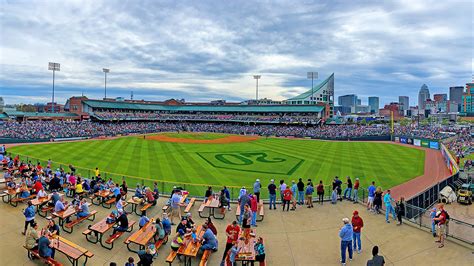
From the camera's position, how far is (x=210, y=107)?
108m

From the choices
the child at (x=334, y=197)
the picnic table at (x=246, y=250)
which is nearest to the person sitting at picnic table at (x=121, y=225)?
the picnic table at (x=246, y=250)

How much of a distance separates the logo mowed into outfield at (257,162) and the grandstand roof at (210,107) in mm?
55621

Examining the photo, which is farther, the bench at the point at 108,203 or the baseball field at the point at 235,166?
the baseball field at the point at 235,166

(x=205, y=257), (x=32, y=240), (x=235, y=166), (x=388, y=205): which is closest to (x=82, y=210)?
(x=32, y=240)

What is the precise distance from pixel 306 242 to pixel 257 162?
23.0 m

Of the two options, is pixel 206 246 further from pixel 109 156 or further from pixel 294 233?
pixel 109 156

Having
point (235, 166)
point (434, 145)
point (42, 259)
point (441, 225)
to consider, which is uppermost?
point (434, 145)

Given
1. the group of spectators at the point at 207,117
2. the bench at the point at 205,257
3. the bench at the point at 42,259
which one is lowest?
the bench at the point at 42,259

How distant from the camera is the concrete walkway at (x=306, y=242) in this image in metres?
9.77

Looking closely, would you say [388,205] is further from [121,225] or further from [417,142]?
[417,142]

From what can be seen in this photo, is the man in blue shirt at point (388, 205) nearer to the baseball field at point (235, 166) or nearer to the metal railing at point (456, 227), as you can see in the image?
the metal railing at point (456, 227)

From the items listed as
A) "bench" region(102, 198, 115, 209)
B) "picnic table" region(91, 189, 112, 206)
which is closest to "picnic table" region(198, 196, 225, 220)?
"bench" region(102, 198, 115, 209)

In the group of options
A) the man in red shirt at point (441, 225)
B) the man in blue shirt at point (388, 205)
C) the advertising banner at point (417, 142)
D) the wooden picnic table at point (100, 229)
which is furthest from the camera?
the advertising banner at point (417, 142)

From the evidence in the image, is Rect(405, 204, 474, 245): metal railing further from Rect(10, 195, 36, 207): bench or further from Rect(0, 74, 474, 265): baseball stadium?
Rect(10, 195, 36, 207): bench
